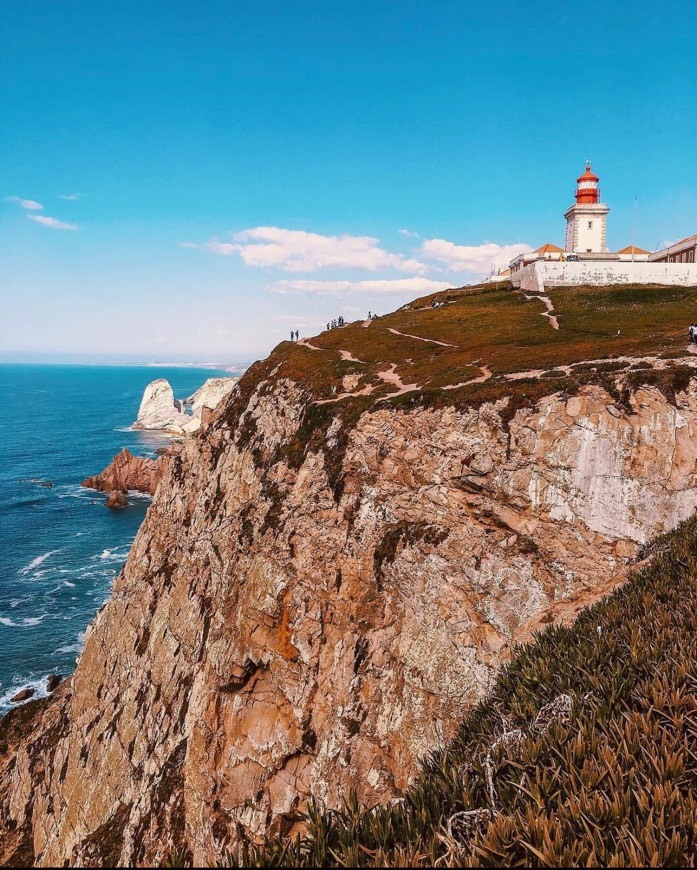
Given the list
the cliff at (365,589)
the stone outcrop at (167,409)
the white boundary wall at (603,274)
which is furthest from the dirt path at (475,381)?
the stone outcrop at (167,409)

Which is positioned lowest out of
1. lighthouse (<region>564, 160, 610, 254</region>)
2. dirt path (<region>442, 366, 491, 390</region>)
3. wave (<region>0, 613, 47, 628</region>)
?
wave (<region>0, 613, 47, 628</region>)

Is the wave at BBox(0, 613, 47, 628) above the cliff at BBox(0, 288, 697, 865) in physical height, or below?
below

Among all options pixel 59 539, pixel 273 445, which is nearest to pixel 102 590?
pixel 59 539

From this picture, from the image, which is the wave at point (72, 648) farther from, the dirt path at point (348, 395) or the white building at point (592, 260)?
the white building at point (592, 260)

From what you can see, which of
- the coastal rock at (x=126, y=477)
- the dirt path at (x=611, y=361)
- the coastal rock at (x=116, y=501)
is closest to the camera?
the dirt path at (x=611, y=361)

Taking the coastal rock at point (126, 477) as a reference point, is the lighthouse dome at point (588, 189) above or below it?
above

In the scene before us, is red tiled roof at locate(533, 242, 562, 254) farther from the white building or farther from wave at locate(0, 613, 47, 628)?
wave at locate(0, 613, 47, 628)

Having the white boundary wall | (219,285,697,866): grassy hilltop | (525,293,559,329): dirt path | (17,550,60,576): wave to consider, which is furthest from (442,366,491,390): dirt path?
(17,550,60,576): wave
